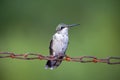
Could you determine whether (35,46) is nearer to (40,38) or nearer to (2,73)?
(40,38)

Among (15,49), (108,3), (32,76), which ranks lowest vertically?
(32,76)

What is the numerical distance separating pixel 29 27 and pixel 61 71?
880 mm

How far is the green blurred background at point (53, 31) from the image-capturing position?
5441 millimetres

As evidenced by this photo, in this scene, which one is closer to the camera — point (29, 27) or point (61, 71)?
point (61, 71)

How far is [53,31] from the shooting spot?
17.7ft

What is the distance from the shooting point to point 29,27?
5.82m

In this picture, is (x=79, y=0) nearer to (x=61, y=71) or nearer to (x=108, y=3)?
(x=108, y=3)

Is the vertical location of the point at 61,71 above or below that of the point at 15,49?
below

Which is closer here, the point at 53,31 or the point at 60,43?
the point at 60,43

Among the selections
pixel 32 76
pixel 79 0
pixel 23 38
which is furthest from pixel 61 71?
pixel 79 0

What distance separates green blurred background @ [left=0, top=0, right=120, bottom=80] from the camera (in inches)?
214

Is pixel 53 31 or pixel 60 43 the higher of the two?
pixel 53 31

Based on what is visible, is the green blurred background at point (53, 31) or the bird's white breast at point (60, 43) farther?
the green blurred background at point (53, 31)

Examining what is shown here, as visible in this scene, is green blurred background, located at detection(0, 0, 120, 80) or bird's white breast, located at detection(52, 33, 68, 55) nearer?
bird's white breast, located at detection(52, 33, 68, 55)
